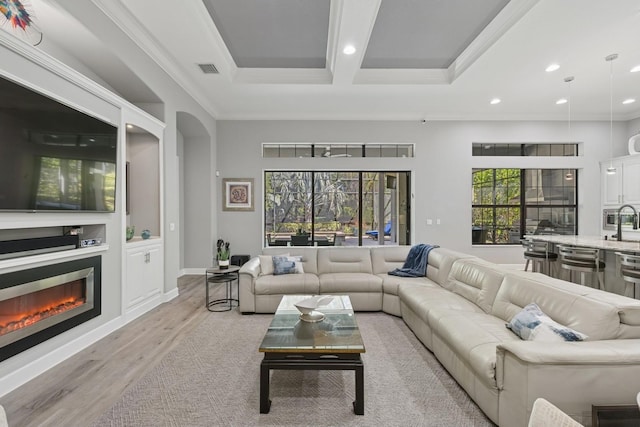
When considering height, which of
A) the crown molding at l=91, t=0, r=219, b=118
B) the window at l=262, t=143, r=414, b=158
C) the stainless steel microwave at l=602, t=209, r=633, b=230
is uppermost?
the crown molding at l=91, t=0, r=219, b=118

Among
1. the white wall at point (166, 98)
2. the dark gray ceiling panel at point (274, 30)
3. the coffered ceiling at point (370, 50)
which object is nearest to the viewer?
the white wall at point (166, 98)

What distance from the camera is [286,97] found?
18.1ft

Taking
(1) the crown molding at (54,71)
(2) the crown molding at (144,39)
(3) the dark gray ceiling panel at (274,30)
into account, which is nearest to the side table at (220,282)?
(1) the crown molding at (54,71)

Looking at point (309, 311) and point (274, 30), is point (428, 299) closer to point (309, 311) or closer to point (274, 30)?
point (309, 311)

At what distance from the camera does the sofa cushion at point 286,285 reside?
3.94 m

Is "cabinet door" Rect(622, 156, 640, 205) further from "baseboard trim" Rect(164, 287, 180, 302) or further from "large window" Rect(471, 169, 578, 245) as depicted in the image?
"baseboard trim" Rect(164, 287, 180, 302)

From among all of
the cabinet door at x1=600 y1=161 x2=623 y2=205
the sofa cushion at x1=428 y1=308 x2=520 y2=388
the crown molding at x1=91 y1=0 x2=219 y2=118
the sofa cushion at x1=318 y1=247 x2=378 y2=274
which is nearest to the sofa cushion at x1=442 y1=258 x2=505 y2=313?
the sofa cushion at x1=428 y1=308 x2=520 y2=388

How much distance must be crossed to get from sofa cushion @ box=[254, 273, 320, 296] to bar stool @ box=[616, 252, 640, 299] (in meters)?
3.57

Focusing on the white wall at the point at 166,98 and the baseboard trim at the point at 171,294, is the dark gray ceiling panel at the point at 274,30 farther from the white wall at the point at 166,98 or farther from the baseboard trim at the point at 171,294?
the baseboard trim at the point at 171,294

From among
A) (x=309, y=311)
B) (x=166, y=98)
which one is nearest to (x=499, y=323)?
(x=309, y=311)

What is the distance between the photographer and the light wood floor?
6.52 feet

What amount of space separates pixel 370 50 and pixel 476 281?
3.38 metres

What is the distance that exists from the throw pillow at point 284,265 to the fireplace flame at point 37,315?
2.20 meters

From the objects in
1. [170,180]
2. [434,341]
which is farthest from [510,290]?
[170,180]
